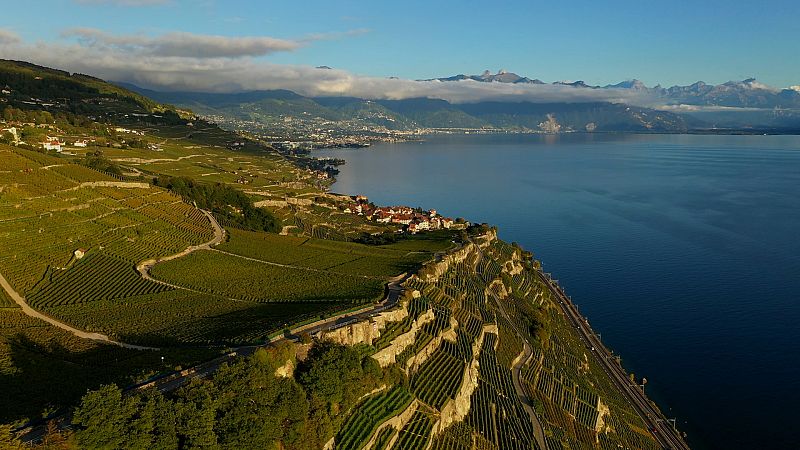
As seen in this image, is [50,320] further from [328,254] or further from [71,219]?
[328,254]

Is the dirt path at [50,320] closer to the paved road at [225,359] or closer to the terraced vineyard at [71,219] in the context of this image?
the terraced vineyard at [71,219]

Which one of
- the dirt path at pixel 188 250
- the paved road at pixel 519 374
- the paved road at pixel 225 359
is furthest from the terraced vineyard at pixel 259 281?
the paved road at pixel 519 374

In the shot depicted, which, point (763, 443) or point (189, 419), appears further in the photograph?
point (763, 443)

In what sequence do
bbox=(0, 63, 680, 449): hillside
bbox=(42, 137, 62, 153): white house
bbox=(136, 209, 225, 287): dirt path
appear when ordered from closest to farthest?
bbox=(0, 63, 680, 449): hillside < bbox=(136, 209, 225, 287): dirt path < bbox=(42, 137, 62, 153): white house

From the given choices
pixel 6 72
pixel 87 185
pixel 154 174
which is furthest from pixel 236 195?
pixel 6 72

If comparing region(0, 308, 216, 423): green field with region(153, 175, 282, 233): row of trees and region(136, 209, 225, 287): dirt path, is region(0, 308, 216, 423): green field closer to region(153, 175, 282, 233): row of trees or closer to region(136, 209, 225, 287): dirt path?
region(136, 209, 225, 287): dirt path

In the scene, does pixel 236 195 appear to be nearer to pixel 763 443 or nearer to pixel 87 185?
pixel 87 185

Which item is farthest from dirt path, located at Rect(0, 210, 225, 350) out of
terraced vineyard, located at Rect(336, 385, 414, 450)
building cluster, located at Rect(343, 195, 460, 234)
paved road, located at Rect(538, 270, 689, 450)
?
building cluster, located at Rect(343, 195, 460, 234)
